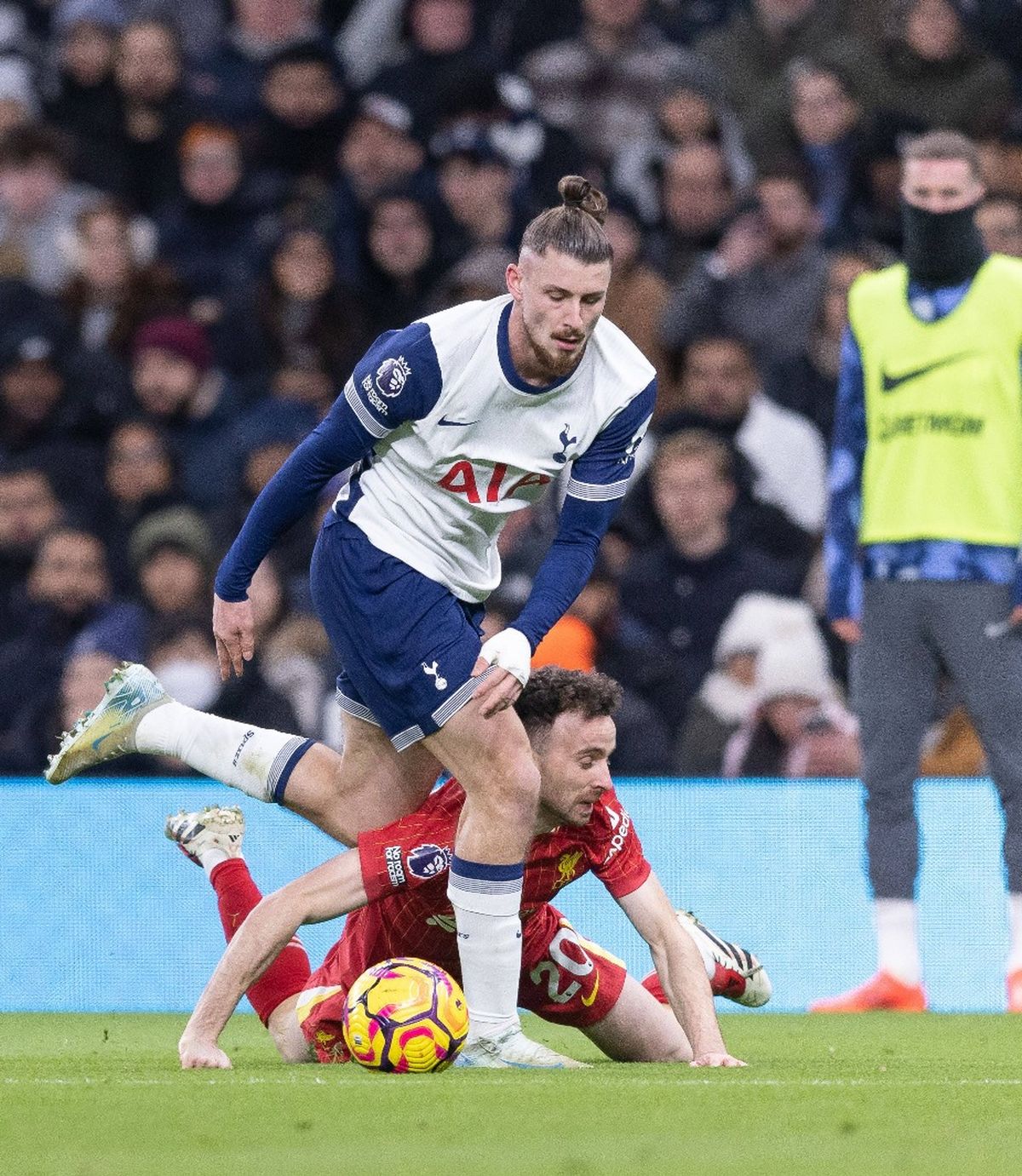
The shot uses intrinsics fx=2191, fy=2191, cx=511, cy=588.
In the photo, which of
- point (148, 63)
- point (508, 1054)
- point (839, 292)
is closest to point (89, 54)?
point (148, 63)

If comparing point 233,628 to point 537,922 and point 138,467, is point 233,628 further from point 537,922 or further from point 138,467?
point 138,467

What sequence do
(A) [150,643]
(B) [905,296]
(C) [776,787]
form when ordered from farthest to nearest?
(A) [150,643]
(C) [776,787]
(B) [905,296]

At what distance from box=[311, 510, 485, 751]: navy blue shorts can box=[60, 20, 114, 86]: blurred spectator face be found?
6403mm

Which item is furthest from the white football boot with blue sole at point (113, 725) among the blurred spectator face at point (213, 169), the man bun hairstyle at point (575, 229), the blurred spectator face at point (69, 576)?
the blurred spectator face at point (213, 169)

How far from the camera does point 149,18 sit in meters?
11.2

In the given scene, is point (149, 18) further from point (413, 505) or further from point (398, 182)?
point (413, 505)

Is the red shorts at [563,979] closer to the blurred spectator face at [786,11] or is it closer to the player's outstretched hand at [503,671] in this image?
the player's outstretched hand at [503,671]

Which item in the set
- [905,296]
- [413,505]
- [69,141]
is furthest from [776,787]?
[69,141]

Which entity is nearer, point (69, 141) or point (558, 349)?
point (558, 349)

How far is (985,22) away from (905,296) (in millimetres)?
3840

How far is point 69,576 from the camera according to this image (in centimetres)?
976

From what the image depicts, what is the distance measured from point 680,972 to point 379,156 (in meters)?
6.38

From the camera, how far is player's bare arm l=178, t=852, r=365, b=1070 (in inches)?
197

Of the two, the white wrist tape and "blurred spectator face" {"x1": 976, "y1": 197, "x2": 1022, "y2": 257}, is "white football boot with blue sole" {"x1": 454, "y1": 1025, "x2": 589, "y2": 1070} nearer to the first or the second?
the white wrist tape
